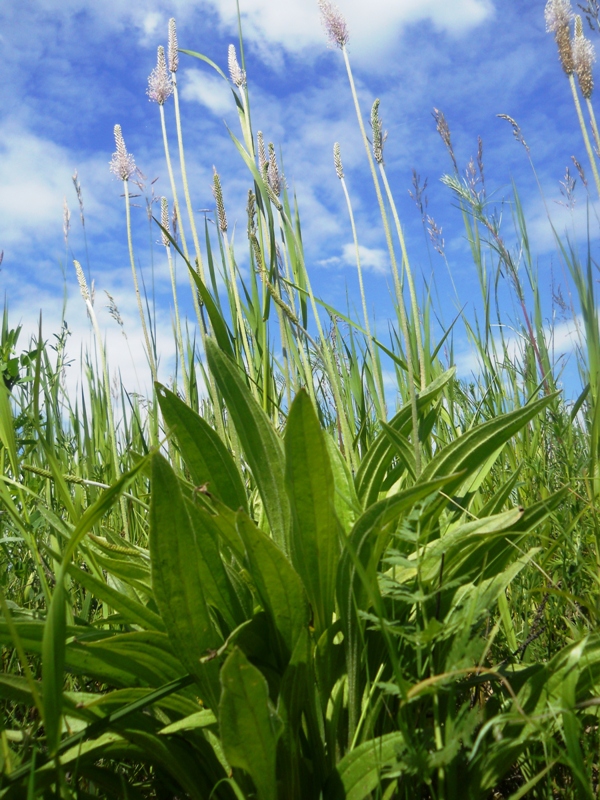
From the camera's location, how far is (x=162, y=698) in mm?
779

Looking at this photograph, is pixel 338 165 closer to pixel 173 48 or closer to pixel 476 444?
pixel 173 48

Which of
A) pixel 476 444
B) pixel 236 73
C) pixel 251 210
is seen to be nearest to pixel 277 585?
pixel 476 444

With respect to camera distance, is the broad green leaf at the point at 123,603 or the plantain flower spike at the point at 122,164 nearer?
the broad green leaf at the point at 123,603

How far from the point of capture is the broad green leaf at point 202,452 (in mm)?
988

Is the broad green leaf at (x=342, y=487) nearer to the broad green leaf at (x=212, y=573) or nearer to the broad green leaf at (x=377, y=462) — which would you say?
the broad green leaf at (x=377, y=462)

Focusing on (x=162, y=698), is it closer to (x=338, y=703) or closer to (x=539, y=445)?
(x=338, y=703)

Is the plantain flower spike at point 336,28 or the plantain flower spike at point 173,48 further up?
the plantain flower spike at point 173,48

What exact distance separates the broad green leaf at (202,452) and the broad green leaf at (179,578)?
0.26 m

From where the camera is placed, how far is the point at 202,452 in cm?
102

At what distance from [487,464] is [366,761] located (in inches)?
24.2

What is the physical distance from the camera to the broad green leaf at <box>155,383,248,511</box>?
0.99m

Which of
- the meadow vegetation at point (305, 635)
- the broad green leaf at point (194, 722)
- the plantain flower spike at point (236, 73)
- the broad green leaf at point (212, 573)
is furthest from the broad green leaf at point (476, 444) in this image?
the plantain flower spike at point (236, 73)

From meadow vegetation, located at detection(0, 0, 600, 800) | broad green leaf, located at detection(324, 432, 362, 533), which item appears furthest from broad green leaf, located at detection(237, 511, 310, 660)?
broad green leaf, located at detection(324, 432, 362, 533)

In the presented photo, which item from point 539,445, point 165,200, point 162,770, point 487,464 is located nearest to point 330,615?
point 162,770
